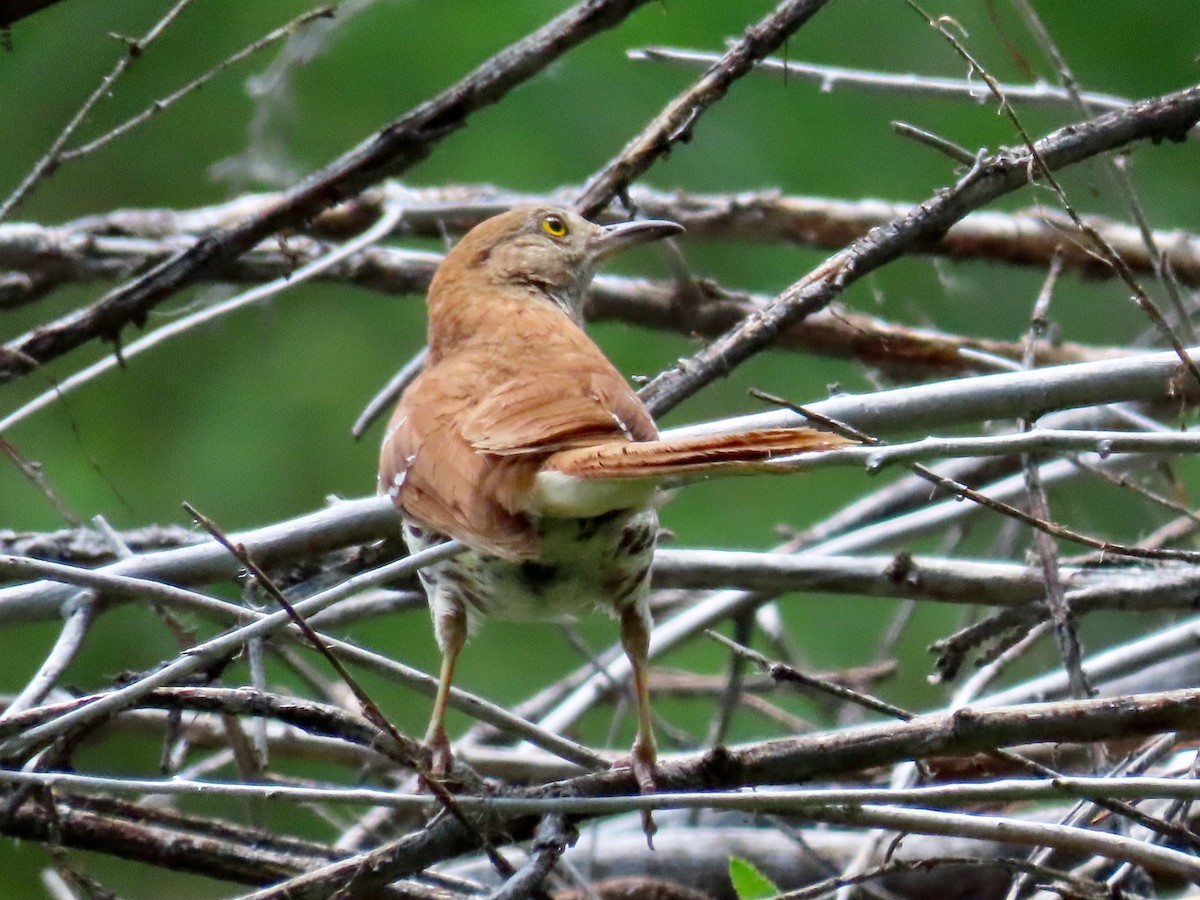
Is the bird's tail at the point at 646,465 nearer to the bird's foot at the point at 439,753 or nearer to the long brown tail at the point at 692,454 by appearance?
the long brown tail at the point at 692,454

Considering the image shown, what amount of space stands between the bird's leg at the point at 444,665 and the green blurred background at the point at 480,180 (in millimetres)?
3708

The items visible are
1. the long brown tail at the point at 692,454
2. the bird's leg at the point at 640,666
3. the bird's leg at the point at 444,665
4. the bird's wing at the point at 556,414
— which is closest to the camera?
the long brown tail at the point at 692,454

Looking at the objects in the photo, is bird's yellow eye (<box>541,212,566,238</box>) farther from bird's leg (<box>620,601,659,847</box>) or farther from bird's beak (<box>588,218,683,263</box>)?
bird's leg (<box>620,601,659,847</box>)

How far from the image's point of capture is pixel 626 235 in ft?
15.4

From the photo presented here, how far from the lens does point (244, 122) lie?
9234 millimetres

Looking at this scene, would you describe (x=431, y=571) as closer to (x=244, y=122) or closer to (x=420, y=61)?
(x=420, y=61)

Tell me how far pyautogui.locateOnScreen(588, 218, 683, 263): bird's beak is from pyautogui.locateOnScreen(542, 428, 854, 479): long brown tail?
1709 millimetres

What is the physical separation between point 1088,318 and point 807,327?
13.2ft

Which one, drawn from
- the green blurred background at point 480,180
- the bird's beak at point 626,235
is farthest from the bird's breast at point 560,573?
the green blurred background at point 480,180

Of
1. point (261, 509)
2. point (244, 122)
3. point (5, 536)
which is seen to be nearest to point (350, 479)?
point (261, 509)

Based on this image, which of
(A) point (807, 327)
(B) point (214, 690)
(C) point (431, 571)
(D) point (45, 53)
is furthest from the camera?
(D) point (45, 53)

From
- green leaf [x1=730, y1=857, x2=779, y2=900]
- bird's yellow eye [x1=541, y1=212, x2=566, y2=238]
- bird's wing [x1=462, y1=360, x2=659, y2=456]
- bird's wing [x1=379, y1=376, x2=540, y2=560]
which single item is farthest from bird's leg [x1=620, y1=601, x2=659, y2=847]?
bird's yellow eye [x1=541, y1=212, x2=566, y2=238]

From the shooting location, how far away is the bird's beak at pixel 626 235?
4574 mm

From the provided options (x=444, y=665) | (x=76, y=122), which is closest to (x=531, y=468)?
(x=444, y=665)
